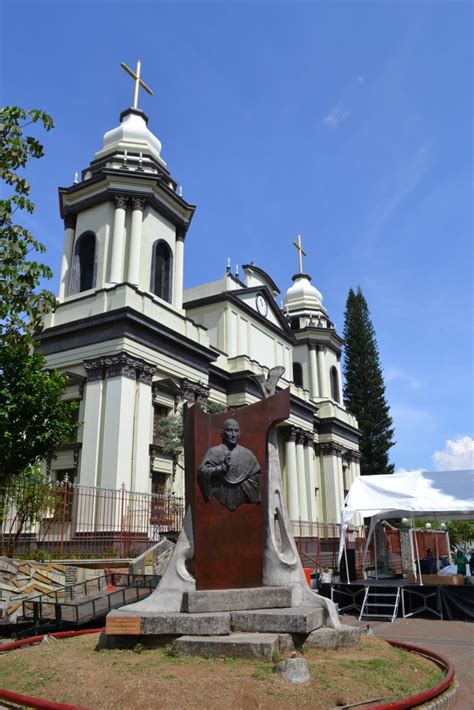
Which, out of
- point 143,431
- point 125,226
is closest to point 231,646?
point 143,431

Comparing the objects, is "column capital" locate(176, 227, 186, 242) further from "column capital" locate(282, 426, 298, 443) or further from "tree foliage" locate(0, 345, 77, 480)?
"column capital" locate(282, 426, 298, 443)

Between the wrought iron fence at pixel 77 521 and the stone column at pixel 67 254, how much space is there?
1089cm

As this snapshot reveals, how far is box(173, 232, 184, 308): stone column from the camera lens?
27.7m

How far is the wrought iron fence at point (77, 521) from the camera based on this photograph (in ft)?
50.9

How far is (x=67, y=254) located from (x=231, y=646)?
24.4m

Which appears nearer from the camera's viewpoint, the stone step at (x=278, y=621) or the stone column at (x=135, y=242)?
the stone step at (x=278, y=621)

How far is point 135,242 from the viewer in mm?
25594

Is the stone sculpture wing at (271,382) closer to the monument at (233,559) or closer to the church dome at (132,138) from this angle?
the monument at (233,559)

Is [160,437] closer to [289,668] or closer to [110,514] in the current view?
[110,514]

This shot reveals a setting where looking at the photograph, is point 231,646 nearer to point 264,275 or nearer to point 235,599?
point 235,599

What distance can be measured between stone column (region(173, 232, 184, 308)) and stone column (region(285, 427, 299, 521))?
12993 mm

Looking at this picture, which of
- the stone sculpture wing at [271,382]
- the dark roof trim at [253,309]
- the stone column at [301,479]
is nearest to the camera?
the stone sculpture wing at [271,382]

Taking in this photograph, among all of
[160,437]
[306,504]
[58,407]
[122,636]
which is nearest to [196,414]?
[122,636]

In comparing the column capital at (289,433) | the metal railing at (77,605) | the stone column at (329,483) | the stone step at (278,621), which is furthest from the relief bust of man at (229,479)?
the stone column at (329,483)
